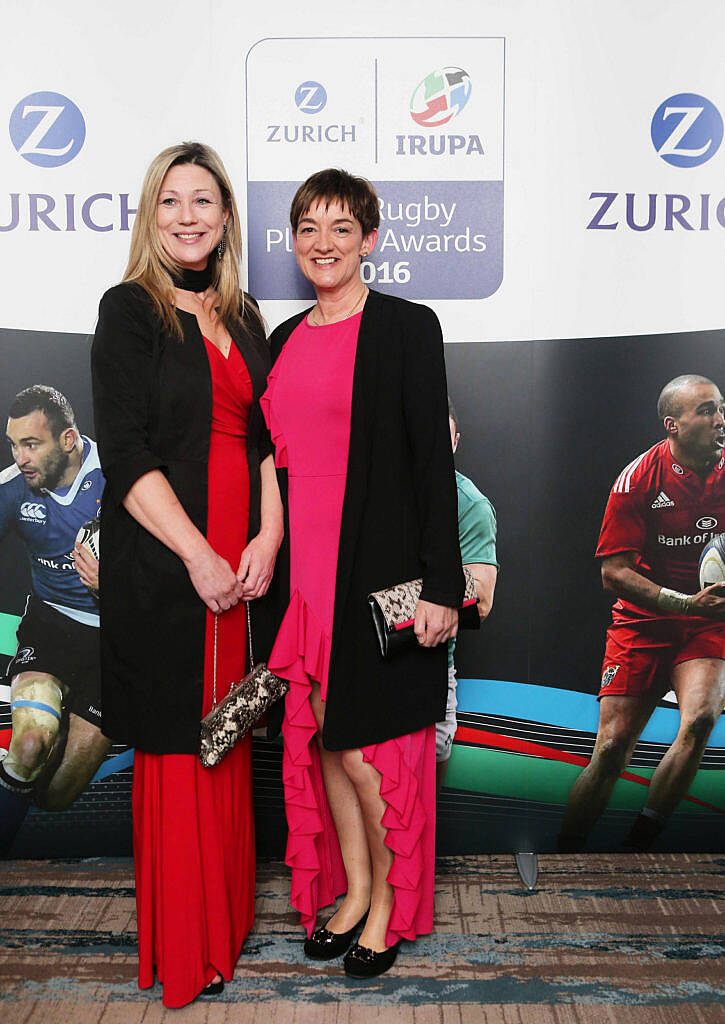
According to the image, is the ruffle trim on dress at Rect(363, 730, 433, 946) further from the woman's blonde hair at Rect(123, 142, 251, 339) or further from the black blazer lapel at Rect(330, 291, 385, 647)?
the woman's blonde hair at Rect(123, 142, 251, 339)

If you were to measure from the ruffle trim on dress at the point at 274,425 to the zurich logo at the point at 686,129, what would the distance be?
1.45 meters

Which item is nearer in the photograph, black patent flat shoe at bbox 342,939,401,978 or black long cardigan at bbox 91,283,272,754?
black long cardigan at bbox 91,283,272,754

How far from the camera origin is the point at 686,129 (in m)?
2.71

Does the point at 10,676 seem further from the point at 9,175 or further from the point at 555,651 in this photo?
the point at 555,651

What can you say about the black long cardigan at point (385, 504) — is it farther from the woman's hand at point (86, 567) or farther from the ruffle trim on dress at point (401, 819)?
the woman's hand at point (86, 567)

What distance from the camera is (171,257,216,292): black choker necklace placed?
7.13ft

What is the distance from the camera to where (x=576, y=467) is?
282 centimetres

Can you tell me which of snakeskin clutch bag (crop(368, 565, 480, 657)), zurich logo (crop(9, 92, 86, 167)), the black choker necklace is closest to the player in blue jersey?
zurich logo (crop(9, 92, 86, 167))

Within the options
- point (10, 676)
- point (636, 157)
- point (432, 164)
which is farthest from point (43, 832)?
point (636, 157)

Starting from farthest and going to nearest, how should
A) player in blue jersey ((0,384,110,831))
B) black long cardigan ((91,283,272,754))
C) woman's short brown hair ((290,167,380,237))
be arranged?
player in blue jersey ((0,384,110,831))
woman's short brown hair ((290,167,380,237))
black long cardigan ((91,283,272,754))

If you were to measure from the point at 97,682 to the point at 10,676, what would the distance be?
29 centimetres

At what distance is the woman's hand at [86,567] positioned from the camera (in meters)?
2.80

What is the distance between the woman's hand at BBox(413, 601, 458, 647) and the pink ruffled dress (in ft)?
0.74

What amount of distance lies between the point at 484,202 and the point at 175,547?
145 centimetres
